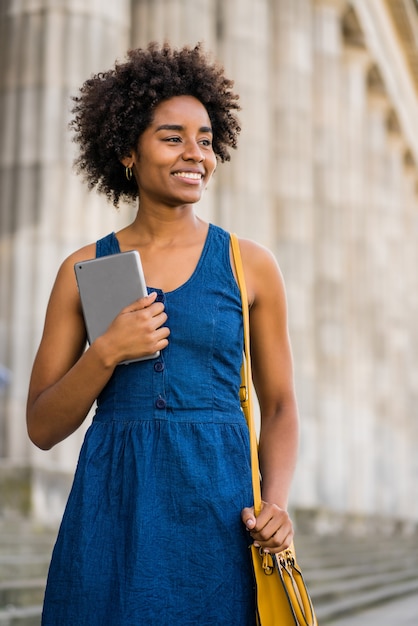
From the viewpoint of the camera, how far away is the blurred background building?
18.4 meters

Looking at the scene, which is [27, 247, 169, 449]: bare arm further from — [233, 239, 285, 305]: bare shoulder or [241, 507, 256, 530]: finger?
[241, 507, 256, 530]: finger

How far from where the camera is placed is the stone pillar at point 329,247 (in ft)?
121

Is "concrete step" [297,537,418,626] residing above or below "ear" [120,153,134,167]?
below

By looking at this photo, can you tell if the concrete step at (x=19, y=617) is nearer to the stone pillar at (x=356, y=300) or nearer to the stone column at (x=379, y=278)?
the stone pillar at (x=356, y=300)

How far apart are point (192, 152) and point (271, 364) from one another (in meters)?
0.63

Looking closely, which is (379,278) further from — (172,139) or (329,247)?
(172,139)

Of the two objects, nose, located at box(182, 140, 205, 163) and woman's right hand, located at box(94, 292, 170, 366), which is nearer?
woman's right hand, located at box(94, 292, 170, 366)

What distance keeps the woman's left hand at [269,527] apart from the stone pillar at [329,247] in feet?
107

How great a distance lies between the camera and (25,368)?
18078mm

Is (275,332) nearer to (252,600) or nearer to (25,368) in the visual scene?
(252,600)

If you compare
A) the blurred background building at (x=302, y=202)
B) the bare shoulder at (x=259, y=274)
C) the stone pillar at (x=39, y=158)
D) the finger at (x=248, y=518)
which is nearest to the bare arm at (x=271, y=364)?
the bare shoulder at (x=259, y=274)

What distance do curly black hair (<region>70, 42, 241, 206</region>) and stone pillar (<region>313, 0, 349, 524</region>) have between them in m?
32.1

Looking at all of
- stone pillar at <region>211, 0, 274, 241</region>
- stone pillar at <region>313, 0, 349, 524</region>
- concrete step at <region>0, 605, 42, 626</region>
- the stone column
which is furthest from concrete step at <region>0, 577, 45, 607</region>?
the stone column

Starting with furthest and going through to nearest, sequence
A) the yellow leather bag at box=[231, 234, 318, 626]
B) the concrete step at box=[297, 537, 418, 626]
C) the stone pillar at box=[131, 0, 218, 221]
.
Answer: the stone pillar at box=[131, 0, 218, 221], the concrete step at box=[297, 537, 418, 626], the yellow leather bag at box=[231, 234, 318, 626]
